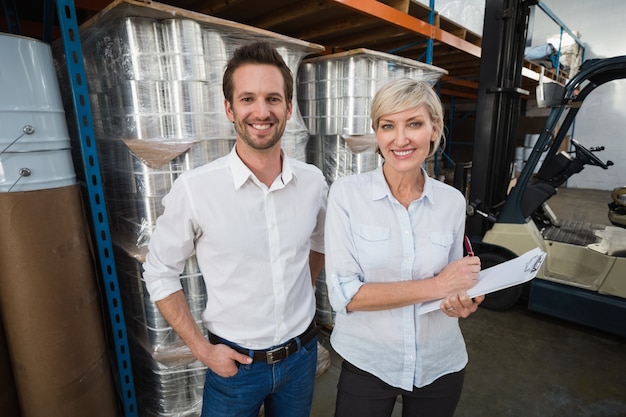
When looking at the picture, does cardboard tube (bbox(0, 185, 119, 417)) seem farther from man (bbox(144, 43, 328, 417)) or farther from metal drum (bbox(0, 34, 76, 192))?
man (bbox(144, 43, 328, 417))

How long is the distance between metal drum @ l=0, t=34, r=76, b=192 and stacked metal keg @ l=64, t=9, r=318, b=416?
287mm

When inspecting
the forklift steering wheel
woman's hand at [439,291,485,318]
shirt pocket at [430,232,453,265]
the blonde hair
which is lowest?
woman's hand at [439,291,485,318]

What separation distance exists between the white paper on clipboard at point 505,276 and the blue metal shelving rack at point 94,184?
5.09 feet

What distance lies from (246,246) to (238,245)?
0.10 feet

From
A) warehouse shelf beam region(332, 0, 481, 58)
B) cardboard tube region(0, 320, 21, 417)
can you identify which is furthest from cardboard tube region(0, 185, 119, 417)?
warehouse shelf beam region(332, 0, 481, 58)

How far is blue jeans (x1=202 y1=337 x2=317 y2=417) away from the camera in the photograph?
1.37m

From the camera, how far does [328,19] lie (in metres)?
3.02

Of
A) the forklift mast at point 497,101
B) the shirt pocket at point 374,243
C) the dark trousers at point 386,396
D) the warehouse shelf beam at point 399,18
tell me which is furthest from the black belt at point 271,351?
the forklift mast at point 497,101

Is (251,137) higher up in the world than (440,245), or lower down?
higher up

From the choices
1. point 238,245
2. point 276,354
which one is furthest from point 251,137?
point 276,354

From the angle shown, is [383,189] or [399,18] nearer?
[383,189]

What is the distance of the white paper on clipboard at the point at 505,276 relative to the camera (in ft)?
3.64

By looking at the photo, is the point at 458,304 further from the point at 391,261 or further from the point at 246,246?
the point at 246,246

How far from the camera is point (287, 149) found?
230 centimetres
